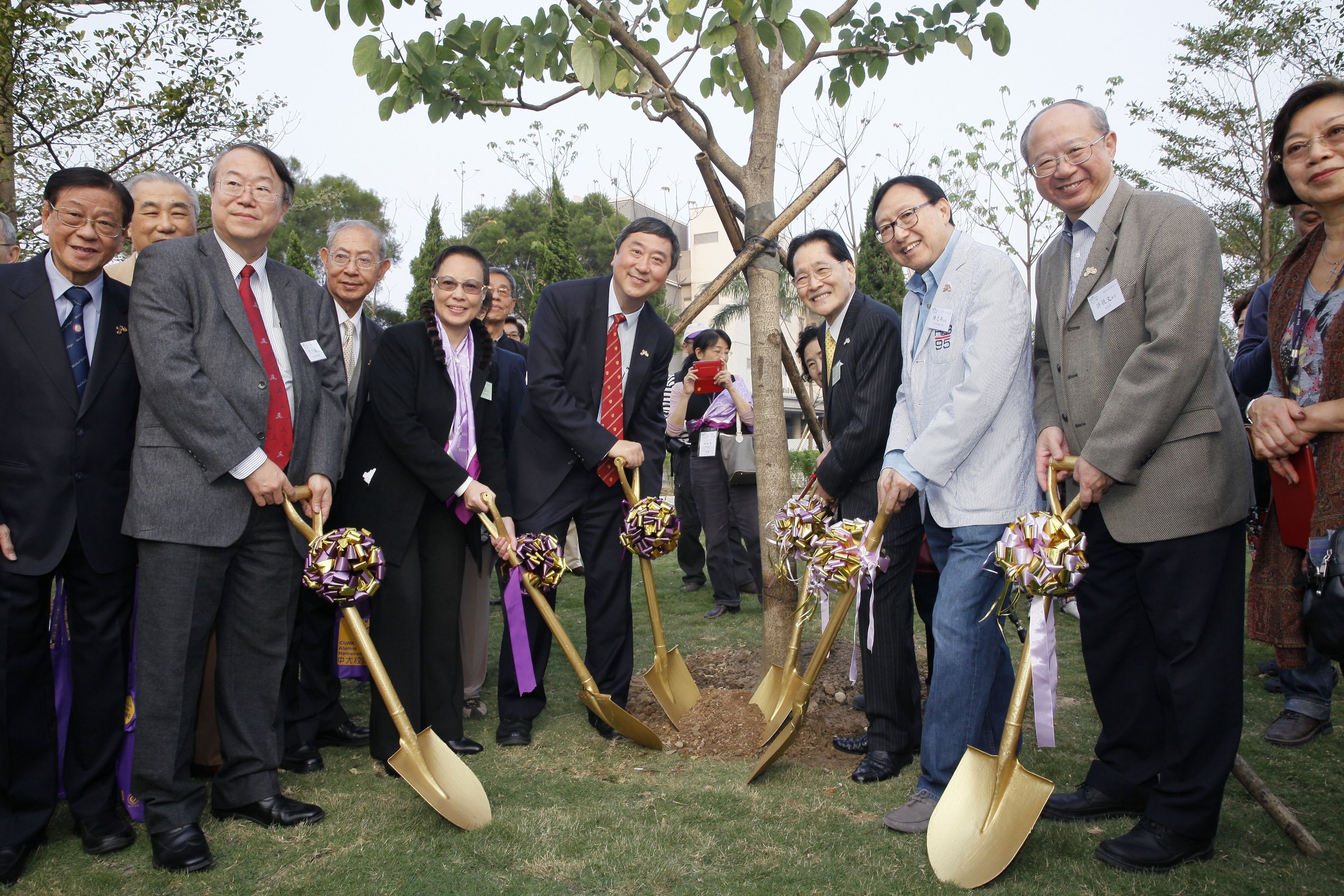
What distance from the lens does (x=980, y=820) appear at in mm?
2701

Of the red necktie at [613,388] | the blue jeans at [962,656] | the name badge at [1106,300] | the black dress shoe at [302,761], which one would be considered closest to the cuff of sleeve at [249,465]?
the black dress shoe at [302,761]

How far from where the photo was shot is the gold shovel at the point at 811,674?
332 centimetres

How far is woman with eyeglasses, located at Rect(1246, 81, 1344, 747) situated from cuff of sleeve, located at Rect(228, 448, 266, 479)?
10.7ft

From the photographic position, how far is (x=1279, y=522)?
2693 mm

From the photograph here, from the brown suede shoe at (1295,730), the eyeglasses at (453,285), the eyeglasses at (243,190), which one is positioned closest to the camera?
the eyeglasses at (243,190)

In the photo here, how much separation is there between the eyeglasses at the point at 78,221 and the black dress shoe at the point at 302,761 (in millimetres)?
2202

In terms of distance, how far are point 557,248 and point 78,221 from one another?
20.2 meters

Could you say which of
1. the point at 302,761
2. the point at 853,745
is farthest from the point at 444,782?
the point at 853,745

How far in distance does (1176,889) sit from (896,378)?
204 cm

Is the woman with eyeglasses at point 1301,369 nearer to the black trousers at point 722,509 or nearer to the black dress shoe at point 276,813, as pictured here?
the black dress shoe at point 276,813

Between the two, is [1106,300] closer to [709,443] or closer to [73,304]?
[73,304]

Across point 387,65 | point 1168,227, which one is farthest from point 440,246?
point 1168,227

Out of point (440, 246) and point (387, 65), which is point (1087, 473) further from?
point (440, 246)

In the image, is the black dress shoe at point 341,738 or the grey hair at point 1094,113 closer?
→ the grey hair at point 1094,113
